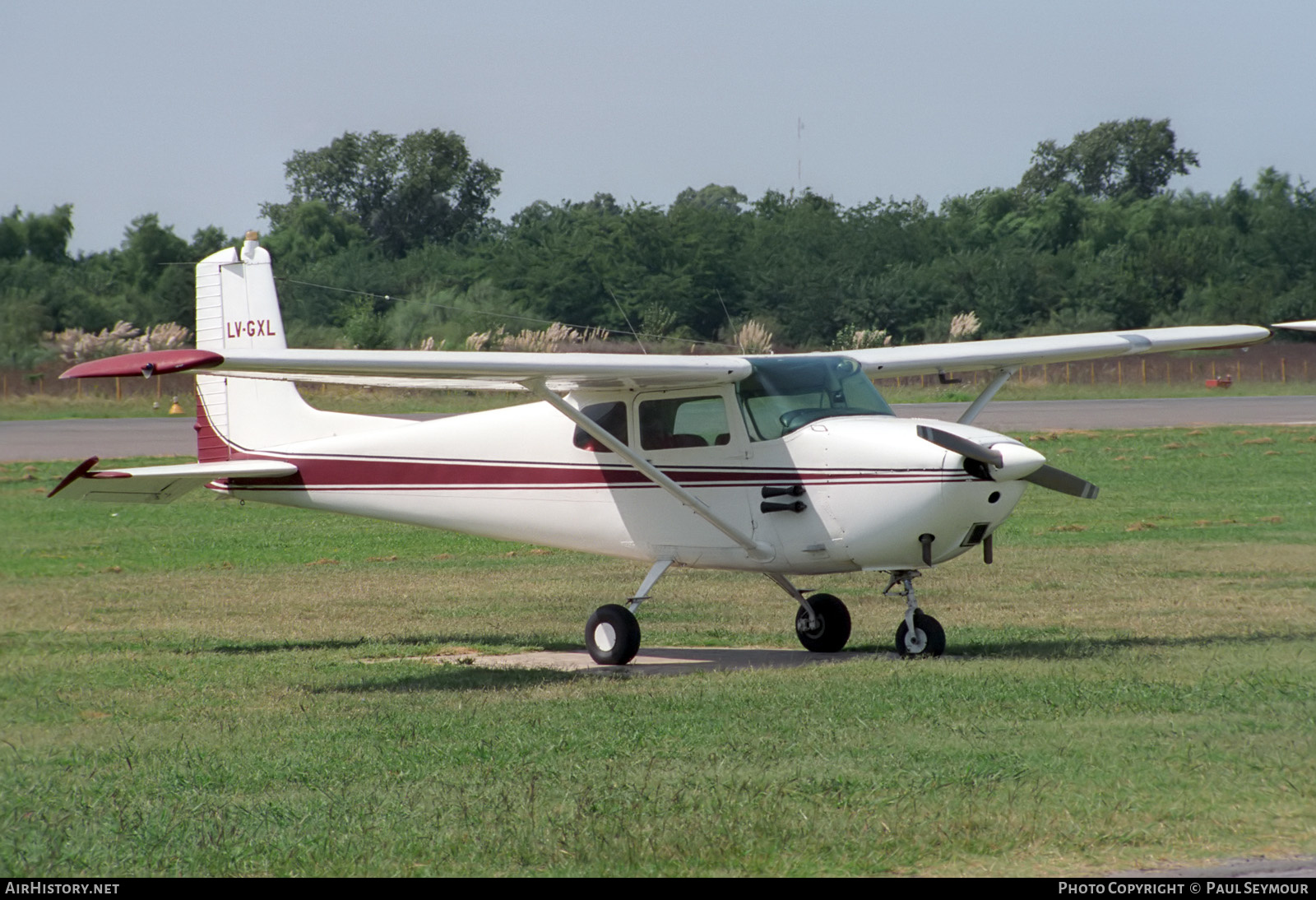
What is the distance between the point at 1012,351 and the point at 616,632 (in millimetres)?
4619

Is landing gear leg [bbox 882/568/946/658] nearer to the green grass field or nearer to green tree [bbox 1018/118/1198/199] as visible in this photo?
the green grass field

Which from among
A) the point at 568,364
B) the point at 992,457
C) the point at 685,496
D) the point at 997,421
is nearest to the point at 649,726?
the point at 685,496

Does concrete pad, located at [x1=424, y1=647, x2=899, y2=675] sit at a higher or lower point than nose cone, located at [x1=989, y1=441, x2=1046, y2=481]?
lower

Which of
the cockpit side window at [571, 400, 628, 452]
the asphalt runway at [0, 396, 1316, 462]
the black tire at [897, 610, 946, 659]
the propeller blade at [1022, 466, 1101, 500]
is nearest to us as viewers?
the black tire at [897, 610, 946, 659]

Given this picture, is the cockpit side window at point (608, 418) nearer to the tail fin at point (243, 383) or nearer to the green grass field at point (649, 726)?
the green grass field at point (649, 726)

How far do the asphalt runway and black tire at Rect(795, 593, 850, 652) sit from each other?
58.9 ft

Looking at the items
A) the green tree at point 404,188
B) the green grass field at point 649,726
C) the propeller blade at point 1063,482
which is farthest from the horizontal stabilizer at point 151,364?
the green tree at point 404,188

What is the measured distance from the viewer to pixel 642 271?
158 feet

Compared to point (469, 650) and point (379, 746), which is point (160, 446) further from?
point (379, 746)

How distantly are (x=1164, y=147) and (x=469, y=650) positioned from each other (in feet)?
270

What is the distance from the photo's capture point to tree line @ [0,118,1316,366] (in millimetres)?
47906

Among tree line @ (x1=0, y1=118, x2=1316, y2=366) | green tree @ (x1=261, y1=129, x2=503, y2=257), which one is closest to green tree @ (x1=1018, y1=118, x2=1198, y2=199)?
tree line @ (x1=0, y1=118, x2=1316, y2=366)

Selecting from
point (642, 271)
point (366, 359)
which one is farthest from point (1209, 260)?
point (366, 359)

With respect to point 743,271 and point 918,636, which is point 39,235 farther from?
point 918,636
